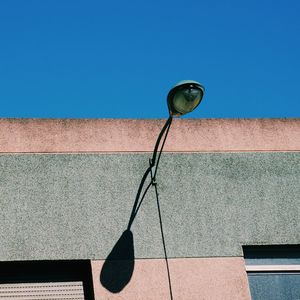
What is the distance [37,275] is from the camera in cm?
791

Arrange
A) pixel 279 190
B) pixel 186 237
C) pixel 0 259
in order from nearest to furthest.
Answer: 1. pixel 0 259
2. pixel 186 237
3. pixel 279 190

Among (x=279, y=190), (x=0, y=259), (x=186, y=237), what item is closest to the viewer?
(x=0, y=259)

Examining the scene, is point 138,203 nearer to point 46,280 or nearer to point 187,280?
point 187,280

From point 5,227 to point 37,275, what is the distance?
705 millimetres

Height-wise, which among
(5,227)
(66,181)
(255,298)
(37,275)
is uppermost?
(66,181)

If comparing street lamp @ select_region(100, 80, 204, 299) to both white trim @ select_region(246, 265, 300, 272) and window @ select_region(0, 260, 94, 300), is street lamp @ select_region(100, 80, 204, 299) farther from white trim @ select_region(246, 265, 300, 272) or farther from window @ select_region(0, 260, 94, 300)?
white trim @ select_region(246, 265, 300, 272)

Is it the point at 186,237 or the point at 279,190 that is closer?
the point at 186,237

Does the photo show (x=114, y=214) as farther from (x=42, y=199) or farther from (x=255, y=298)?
(x=255, y=298)

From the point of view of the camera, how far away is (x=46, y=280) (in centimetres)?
788

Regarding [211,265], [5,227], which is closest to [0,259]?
[5,227]

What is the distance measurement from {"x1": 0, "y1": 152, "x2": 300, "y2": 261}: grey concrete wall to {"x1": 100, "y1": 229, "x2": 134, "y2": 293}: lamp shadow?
0.27 feet

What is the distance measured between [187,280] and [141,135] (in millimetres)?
2060

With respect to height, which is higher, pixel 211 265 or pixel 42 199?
pixel 42 199

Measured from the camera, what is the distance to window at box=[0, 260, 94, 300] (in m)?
7.76
